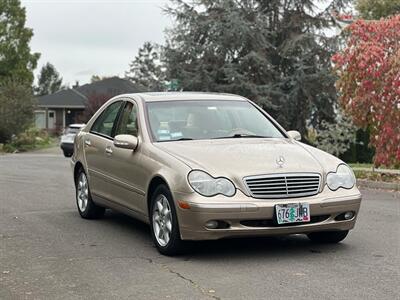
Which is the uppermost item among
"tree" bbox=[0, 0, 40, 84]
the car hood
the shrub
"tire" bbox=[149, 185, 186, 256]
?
"tree" bbox=[0, 0, 40, 84]

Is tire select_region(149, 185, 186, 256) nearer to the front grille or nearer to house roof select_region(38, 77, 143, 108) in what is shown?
the front grille

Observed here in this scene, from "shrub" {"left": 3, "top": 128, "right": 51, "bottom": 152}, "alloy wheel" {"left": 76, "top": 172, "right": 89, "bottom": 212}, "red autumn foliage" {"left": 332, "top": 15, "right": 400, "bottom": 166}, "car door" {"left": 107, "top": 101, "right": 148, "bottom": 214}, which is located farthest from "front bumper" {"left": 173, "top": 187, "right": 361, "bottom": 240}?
"shrub" {"left": 3, "top": 128, "right": 51, "bottom": 152}

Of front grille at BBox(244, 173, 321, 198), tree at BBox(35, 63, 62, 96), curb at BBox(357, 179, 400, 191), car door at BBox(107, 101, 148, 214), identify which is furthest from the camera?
tree at BBox(35, 63, 62, 96)

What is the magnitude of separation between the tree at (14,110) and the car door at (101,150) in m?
27.4

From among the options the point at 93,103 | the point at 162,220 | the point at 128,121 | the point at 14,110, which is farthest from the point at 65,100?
the point at 162,220

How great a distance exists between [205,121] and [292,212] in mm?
1722

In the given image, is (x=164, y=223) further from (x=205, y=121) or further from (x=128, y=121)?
(x=128, y=121)

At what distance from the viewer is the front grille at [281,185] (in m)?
6.04

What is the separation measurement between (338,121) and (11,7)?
3582cm

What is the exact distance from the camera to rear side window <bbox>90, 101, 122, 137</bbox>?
8.16m

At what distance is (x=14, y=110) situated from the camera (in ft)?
115

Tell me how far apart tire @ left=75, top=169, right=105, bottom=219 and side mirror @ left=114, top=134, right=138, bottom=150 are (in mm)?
1675

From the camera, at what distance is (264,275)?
5586mm

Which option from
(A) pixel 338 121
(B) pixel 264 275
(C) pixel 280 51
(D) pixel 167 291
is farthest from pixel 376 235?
(C) pixel 280 51
